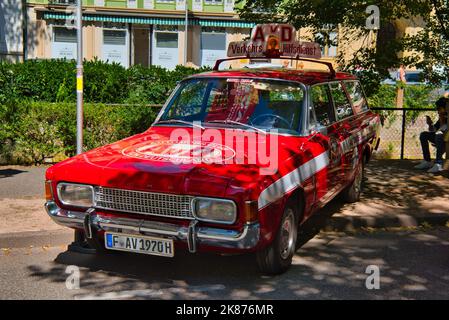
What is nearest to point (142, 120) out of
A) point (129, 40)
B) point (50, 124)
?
point (50, 124)

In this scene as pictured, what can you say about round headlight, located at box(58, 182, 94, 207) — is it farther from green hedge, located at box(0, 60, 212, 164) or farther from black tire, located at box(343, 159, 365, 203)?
green hedge, located at box(0, 60, 212, 164)

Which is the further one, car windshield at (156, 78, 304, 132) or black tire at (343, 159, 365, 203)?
black tire at (343, 159, 365, 203)

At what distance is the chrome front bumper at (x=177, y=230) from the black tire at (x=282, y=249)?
472 millimetres

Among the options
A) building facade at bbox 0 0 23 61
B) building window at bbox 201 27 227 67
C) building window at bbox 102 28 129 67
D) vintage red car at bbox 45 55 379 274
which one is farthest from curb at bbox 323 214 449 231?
building window at bbox 102 28 129 67

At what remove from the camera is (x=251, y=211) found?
433 cm

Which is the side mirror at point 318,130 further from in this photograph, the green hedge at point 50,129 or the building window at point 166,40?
the building window at point 166,40

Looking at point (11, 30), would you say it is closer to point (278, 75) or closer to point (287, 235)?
point (278, 75)

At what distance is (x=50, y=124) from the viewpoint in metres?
9.72

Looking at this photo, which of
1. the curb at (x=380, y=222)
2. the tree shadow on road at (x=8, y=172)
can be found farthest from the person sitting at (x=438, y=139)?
the tree shadow on road at (x=8, y=172)

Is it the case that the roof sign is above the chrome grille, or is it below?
above

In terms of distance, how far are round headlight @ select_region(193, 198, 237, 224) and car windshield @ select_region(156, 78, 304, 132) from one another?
1.42 metres

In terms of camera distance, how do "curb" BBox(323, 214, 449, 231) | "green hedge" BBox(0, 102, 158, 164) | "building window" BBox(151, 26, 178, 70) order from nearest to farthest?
"curb" BBox(323, 214, 449, 231) < "green hedge" BBox(0, 102, 158, 164) < "building window" BBox(151, 26, 178, 70)

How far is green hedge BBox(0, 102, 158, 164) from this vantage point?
9531 millimetres
